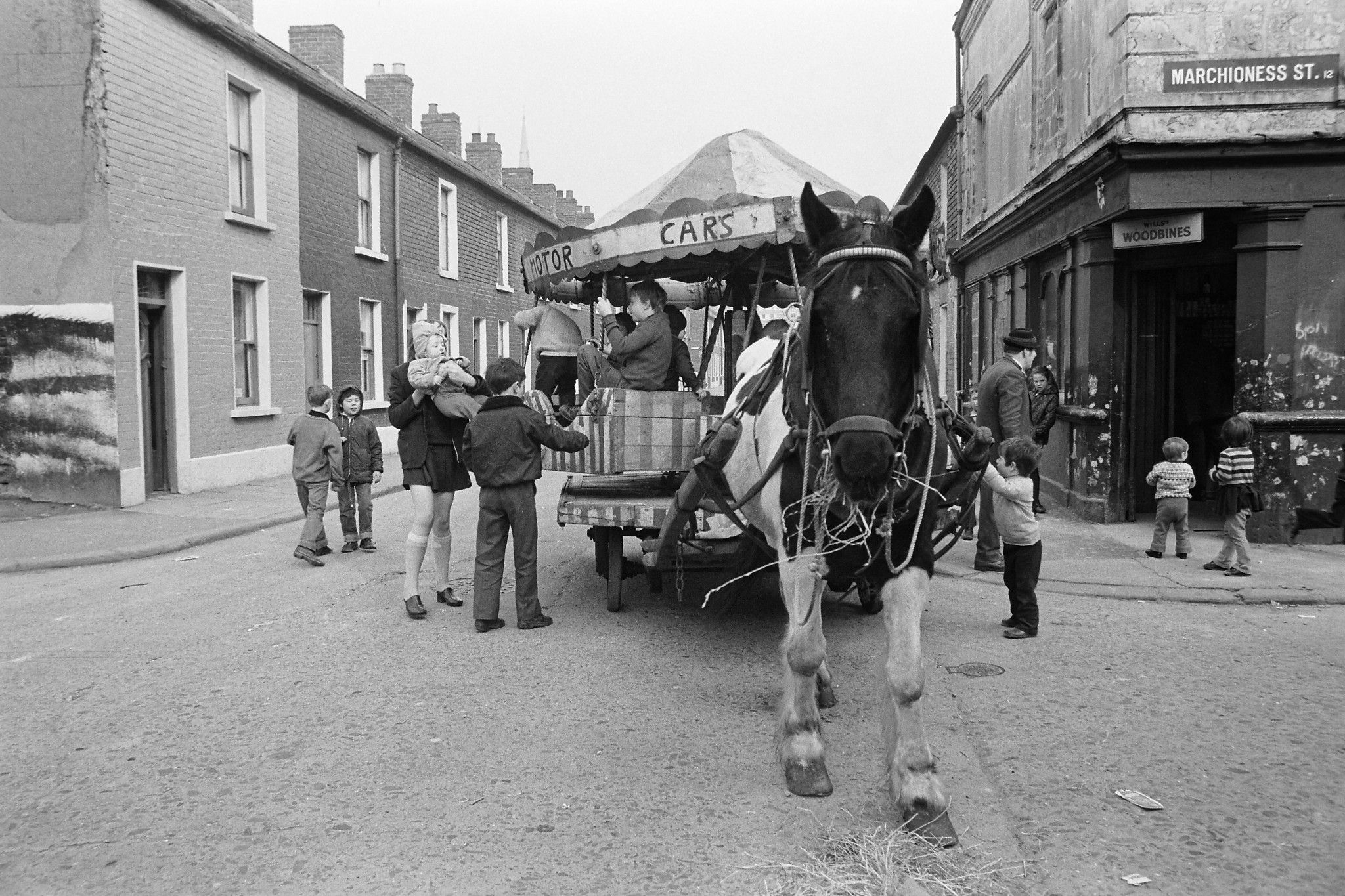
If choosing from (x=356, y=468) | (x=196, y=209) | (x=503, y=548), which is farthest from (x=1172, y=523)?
(x=196, y=209)

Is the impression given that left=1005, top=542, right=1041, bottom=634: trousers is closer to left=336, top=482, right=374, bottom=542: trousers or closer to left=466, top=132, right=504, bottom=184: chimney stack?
left=336, top=482, right=374, bottom=542: trousers

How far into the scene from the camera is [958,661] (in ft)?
19.8

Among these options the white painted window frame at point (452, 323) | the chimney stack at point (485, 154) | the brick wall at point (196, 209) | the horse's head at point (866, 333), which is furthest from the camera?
the chimney stack at point (485, 154)

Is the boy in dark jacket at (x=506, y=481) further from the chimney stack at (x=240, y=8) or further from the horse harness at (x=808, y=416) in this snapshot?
the chimney stack at (x=240, y=8)

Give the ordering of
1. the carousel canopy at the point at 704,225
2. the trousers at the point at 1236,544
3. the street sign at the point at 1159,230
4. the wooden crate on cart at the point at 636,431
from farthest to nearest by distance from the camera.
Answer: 1. the street sign at the point at 1159,230
2. the trousers at the point at 1236,544
3. the wooden crate on cart at the point at 636,431
4. the carousel canopy at the point at 704,225

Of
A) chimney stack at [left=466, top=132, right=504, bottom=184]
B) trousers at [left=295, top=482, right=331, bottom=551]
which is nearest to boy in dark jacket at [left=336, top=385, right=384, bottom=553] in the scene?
trousers at [left=295, top=482, right=331, bottom=551]

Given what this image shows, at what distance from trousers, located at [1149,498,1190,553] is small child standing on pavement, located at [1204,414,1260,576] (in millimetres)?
430

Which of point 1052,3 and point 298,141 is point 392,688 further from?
point 298,141

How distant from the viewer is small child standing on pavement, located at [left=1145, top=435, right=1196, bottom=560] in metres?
8.86

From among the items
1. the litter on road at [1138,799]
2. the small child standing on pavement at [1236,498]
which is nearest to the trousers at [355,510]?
the litter on road at [1138,799]

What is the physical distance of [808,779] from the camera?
4.00 metres

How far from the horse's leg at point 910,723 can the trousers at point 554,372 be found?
5.04 m

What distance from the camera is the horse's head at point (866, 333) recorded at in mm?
3240

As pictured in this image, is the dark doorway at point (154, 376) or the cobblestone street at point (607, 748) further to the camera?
the dark doorway at point (154, 376)
